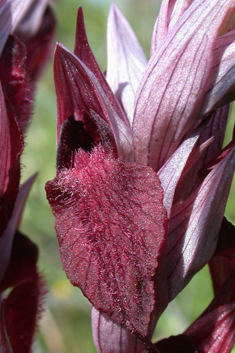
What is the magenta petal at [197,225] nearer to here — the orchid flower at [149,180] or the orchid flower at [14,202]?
the orchid flower at [149,180]

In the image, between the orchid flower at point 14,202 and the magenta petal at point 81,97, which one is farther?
the orchid flower at point 14,202

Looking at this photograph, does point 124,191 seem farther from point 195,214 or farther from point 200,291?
point 200,291

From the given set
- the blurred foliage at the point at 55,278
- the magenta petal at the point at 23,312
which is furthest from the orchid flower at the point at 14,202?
the blurred foliage at the point at 55,278

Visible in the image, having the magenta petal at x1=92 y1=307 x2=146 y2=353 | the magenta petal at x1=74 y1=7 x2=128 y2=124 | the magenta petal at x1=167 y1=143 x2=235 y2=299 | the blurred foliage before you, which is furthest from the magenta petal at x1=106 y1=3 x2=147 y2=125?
the blurred foliage

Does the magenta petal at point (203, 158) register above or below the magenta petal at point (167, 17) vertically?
below

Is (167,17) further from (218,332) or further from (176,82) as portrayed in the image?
(218,332)

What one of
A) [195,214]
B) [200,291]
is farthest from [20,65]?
[200,291]
